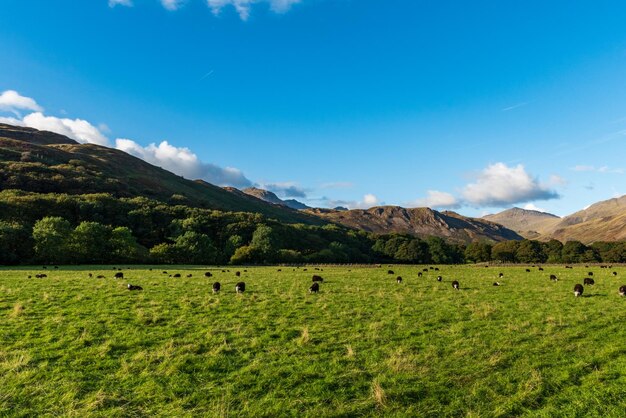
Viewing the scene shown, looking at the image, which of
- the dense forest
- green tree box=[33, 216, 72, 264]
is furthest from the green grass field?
the dense forest

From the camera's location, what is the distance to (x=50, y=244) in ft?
235

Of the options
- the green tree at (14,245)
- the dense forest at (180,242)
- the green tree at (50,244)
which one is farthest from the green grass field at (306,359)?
the green tree at (14,245)

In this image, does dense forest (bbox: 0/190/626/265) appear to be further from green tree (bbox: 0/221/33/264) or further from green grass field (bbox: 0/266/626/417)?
green grass field (bbox: 0/266/626/417)

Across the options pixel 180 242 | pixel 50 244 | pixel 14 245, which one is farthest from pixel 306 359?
pixel 14 245

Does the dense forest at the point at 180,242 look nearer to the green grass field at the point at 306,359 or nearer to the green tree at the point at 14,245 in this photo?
the green tree at the point at 14,245

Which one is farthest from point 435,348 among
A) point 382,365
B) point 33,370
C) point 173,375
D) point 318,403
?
point 33,370

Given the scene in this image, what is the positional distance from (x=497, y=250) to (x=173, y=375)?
158 meters

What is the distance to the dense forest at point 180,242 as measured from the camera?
252 feet

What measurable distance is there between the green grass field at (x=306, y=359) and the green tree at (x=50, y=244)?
60558 mm

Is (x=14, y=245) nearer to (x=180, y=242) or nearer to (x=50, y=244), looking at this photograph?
(x=50, y=244)

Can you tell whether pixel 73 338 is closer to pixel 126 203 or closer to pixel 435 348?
pixel 435 348

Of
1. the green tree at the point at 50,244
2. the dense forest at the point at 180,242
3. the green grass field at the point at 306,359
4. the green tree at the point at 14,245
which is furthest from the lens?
the dense forest at the point at 180,242

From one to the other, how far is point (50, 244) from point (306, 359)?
262 feet

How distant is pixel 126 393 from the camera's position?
10336 millimetres
